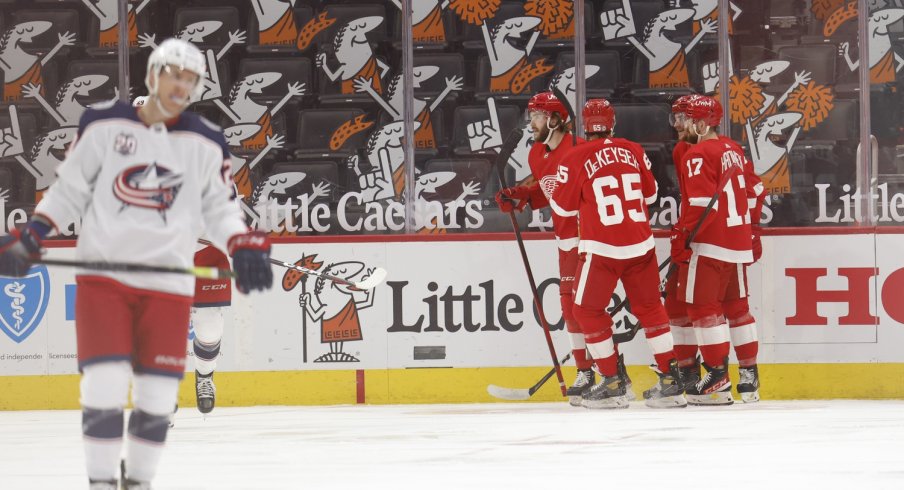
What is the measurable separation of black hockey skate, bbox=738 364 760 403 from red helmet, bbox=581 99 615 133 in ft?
Result: 4.49

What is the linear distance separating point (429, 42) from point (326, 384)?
1.92m

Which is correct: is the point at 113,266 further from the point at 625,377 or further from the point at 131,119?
the point at 625,377

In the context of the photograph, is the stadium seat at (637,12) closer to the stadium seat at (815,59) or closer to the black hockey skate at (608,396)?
the stadium seat at (815,59)

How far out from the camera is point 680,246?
5.86 meters

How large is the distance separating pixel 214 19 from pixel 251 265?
13.6ft

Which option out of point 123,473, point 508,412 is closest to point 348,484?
point 123,473

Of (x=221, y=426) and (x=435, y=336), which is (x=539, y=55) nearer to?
(x=435, y=336)

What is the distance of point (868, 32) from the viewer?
6.43m

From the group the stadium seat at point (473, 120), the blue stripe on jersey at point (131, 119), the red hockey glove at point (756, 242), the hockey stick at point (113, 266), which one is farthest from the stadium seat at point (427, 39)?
the hockey stick at point (113, 266)

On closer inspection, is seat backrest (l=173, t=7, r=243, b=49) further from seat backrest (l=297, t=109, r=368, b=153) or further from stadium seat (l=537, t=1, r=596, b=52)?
stadium seat (l=537, t=1, r=596, b=52)

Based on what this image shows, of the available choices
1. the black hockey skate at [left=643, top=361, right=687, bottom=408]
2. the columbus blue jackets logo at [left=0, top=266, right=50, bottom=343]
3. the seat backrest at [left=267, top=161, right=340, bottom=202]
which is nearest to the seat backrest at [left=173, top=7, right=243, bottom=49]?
the seat backrest at [left=267, top=161, right=340, bottom=202]

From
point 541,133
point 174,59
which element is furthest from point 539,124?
point 174,59

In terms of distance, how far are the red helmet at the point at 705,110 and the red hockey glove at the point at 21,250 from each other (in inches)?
146

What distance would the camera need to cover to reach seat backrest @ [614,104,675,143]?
6641 mm
